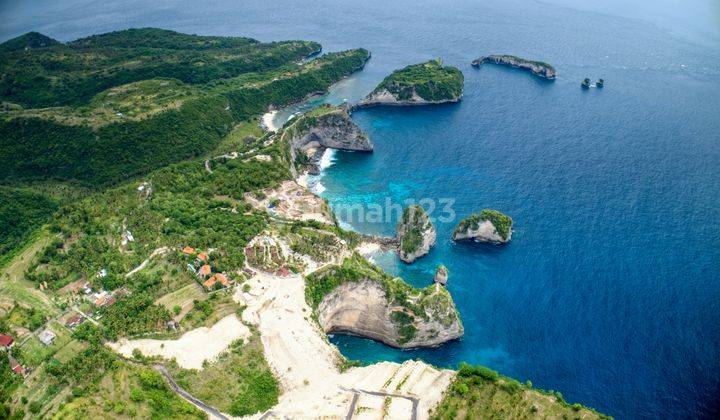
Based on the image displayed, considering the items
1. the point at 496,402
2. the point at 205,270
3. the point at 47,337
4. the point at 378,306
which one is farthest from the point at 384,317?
the point at 47,337

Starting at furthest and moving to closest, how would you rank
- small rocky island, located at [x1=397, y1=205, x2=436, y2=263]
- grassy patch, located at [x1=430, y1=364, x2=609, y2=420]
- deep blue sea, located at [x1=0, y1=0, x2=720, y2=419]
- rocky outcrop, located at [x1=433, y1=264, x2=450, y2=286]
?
small rocky island, located at [x1=397, y1=205, x2=436, y2=263] → rocky outcrop, located at [x1=433, y1=264, x2=450, y2=286] → deep blue sea, located at [x1=0, y1=0, x2=720, y2=419] → grassy patch, located at [x1=430, y1=364, x2=609, y2=420]

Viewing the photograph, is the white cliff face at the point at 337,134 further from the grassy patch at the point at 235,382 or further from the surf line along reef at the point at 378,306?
the grassy patch at the point at 235,382

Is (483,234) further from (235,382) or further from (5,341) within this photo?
(5,341)

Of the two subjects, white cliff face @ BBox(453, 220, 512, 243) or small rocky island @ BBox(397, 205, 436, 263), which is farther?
white cliff face @ BBox(453, 220, 512, 243)

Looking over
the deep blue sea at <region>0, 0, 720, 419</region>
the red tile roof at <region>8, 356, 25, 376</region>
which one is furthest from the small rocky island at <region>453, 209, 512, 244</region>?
the red tile roof at <region>8, 356, 25, 376</region>

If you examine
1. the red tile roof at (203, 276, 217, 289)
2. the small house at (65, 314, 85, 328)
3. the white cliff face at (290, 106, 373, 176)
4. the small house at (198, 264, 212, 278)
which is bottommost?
the small house at (65, 314, 85, 328)

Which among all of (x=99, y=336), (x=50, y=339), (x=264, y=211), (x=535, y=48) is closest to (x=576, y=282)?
(x=264, y=211)

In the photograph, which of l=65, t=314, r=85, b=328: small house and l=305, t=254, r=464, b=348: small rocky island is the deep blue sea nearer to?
l=305, t=254, r=464, b=348: small rocky island

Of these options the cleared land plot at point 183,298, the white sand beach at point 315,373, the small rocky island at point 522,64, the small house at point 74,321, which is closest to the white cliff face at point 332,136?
the cleared land plot at point 183,298
